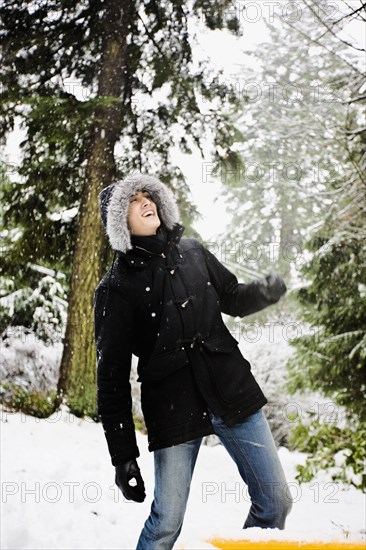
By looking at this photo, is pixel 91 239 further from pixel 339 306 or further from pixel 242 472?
pixel 242 472

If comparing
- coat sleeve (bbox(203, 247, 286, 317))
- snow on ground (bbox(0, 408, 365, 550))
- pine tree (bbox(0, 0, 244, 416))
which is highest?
pine tree (bbox(0, 0, 244, 416))

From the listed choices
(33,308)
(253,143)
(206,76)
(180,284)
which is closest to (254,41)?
(253,143)

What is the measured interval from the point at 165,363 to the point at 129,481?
0.57 meters

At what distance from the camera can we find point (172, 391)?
240 centimetres

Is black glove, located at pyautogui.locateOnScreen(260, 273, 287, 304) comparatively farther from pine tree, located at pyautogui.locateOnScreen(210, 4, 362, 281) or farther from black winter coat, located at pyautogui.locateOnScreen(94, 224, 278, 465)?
pine tree, located at pyautogui.locateOnScreen(210, 4, 362, 281)

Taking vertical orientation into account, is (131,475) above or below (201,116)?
below

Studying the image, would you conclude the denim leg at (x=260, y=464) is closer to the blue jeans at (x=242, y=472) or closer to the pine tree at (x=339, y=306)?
the blue jeans at (x=242, y=472)

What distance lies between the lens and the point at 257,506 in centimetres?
248

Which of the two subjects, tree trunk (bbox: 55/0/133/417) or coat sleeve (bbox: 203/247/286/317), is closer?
coat sleeve (bbox: 203/247/286/317)

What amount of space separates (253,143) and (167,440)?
16437 mm

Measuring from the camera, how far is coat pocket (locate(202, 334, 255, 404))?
2.40 m

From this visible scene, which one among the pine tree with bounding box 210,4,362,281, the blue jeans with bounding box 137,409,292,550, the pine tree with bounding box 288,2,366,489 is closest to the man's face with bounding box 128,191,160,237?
the blue jeans with bounding box 137,409,292,550

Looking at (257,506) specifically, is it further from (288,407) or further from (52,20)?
(288,407)

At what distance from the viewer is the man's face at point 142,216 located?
266 cm
